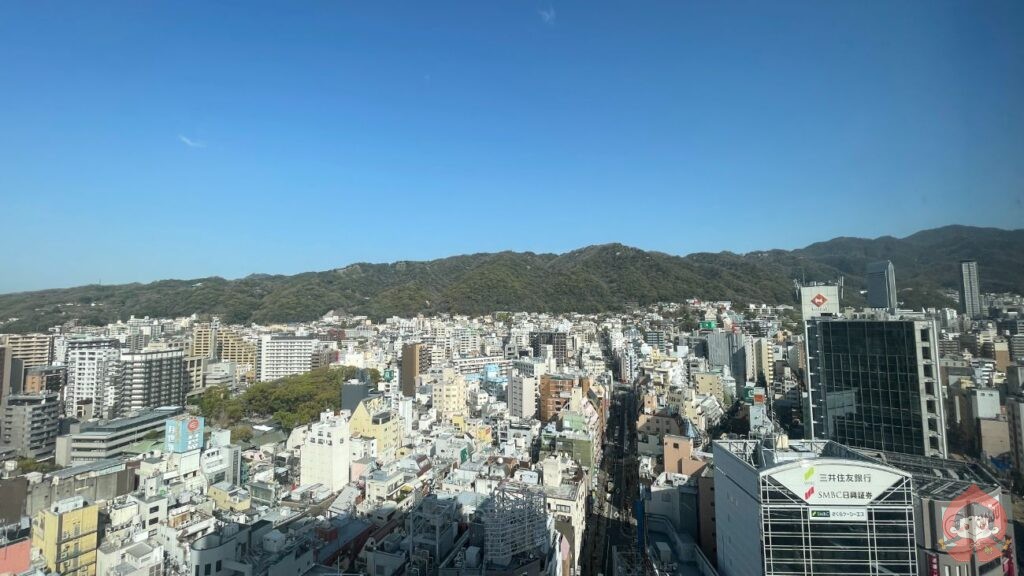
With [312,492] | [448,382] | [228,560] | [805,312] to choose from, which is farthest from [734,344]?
[228,560]

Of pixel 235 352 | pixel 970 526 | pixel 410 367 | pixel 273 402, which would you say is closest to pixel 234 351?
pixel 235 352

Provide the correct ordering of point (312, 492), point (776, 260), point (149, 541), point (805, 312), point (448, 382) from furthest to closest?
1. point (776, 260)
2. point (448, 382)
3. point (805, 312)
4. point (312, 492)
5. point (149, 541)

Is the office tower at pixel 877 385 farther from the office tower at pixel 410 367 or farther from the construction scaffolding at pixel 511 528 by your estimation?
the office tower at pixel 410 367

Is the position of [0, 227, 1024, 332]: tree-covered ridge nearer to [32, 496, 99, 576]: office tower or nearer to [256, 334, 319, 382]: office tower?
[256, 334, 319, 382]: office tower

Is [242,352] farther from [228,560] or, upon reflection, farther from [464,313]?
[228,560]

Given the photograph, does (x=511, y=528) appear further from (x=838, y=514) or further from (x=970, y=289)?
(x=970, y=289)

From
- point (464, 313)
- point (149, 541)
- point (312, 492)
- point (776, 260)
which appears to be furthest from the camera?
point (464, 313)
